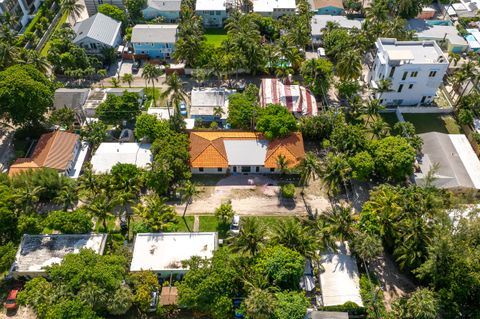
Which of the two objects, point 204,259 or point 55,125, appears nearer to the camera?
point 204,259

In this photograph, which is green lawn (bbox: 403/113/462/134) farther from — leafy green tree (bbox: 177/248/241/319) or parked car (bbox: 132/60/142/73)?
parked car (bbox: 132/60/142/73)

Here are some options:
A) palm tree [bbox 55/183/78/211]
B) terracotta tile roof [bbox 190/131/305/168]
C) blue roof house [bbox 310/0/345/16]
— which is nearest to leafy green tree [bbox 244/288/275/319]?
terracotta tile roof [bbox 190/131/305/168]

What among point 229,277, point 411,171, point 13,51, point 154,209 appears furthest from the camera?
point 13,51

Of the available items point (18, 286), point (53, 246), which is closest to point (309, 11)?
point (53, 246)

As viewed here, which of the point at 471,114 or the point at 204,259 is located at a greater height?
the point at 471,114

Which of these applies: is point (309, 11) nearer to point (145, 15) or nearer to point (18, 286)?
point (145, 15)

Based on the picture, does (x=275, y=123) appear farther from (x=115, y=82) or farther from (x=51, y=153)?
(x=51, y=153)

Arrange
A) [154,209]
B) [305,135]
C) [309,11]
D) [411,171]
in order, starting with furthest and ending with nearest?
[309,11], [305,135], [411,171], [154,209]

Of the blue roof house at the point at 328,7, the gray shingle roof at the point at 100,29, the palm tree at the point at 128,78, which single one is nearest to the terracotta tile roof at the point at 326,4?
the blue roof house at the point at 328,7

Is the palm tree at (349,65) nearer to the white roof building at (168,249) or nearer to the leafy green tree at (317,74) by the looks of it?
the leafy green tree at (317,74)
